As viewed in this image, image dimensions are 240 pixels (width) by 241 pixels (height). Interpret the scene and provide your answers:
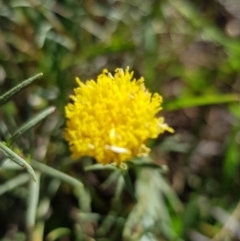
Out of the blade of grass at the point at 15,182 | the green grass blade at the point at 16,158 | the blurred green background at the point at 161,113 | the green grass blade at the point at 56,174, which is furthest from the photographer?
the blurred green background at the point at 161,113

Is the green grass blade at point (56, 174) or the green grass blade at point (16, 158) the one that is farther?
the green grass blade at point (56, 174)

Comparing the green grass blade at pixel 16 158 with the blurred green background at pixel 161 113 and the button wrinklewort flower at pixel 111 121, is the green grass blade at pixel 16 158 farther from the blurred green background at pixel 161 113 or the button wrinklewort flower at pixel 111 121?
the blurred green background at pixel 161 113

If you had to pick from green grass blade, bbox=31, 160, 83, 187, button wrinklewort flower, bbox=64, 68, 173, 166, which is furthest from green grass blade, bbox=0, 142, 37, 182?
green grass blade, bbox=31, 160, 83, 187

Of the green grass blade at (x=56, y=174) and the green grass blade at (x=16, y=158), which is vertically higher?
the green grass blade at (x=16, y=158)

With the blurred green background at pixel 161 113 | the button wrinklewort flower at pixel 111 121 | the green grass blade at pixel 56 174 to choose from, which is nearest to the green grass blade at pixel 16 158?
the button wrinklewort flower at pixel 111 121

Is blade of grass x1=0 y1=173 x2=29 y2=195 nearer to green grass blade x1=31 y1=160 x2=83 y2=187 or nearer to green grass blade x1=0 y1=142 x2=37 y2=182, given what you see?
green grass blade x1=31 y1=160 x2=83 y2=187

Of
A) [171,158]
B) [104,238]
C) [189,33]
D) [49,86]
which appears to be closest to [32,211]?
[104,238]

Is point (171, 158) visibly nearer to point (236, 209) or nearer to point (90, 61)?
point (236, 209)
